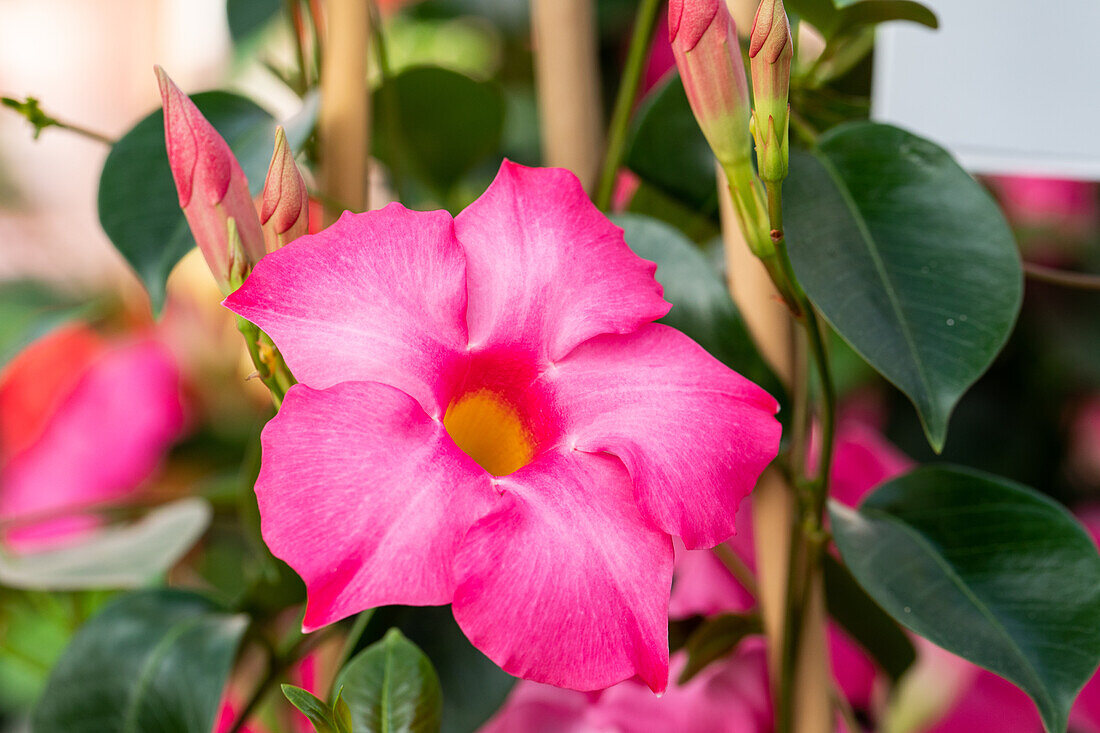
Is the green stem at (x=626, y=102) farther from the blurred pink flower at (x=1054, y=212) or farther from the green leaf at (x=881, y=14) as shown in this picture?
the blurred pink flower at (x=1054, y=212)

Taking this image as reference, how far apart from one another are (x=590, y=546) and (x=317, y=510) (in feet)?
0.19

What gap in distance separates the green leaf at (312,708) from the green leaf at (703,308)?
15 centimetres

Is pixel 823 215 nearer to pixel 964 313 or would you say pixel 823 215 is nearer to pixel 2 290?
pixel 964 313

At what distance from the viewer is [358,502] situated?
190 millimetres

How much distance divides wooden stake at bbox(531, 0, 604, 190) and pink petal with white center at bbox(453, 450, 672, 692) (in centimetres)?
22

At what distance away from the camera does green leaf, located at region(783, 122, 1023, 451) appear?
0.26 metres

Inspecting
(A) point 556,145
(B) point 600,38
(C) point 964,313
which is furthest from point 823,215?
(B) point 600,38

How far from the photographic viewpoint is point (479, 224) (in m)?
0.23

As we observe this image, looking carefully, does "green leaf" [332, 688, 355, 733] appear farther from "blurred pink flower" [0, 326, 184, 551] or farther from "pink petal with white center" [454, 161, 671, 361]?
"blurred pink flower" [0, 326, 184, 551]

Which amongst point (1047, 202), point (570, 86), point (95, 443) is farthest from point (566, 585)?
point (1047, 202)

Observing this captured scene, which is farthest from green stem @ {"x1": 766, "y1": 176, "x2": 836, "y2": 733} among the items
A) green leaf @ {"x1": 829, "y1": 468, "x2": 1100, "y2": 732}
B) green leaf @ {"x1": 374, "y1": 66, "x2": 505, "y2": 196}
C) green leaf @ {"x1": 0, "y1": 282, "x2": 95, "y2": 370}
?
green leaf @ {"x1": 0, "y1": 282, "x2": 95, "y2": 370}

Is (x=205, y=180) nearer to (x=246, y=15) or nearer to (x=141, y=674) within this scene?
(x=141, y=674)

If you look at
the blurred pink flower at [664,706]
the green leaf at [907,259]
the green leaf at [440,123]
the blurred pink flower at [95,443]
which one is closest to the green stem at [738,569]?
the blurred pink flower at [664,706]

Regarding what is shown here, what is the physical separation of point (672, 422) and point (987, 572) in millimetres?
141
